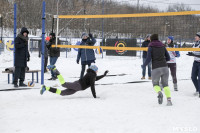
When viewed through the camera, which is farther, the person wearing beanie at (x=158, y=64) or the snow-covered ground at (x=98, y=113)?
the person wearing beanie at (x=158, y=64)

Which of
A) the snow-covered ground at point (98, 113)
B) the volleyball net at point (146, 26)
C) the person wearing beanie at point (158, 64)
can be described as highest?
the volleyball net at point (146, 26)

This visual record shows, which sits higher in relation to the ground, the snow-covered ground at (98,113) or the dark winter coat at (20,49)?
the dark winter coat at (20,49)

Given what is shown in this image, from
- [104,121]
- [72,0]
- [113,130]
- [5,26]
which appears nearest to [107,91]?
[104,121]

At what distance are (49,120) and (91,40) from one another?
4.44m

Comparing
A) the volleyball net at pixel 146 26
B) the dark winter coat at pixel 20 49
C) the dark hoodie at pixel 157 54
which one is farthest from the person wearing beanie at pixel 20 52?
the dark hoodie at pixel 157 54

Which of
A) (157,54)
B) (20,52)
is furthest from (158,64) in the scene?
(20,52)

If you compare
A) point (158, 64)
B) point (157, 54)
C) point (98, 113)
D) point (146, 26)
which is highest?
point (146, 26)

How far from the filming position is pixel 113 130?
3.77 m

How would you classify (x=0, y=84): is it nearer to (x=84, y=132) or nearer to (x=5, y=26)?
(x=84, y=132)

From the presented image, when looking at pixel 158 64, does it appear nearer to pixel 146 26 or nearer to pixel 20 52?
pixel 20 52

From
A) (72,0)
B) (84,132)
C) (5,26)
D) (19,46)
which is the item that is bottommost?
(84,132)

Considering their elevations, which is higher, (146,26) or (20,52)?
(146,26)

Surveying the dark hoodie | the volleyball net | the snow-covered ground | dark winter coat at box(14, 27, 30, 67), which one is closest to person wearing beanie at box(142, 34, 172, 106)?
the dark hoodie

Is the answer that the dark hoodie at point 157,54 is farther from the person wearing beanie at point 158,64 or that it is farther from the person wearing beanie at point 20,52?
the person wearing beanie at point 20,52
